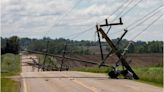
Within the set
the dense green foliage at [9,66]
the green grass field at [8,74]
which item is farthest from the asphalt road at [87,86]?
the dense green foliage at [9,66]

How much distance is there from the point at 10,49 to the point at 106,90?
147m

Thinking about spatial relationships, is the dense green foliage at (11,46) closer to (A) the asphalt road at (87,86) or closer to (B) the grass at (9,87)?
(A) the asphalt road at (87,86)

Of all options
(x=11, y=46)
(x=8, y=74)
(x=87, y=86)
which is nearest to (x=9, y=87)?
(x=87, y=86)

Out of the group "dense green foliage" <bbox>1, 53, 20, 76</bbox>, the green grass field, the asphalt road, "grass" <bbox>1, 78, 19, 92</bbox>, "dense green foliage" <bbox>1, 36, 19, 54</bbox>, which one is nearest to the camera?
the asphalt road

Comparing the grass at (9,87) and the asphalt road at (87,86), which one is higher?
the asphalt road at (87,86)

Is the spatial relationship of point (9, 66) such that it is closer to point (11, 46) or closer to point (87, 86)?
point (11, 46)

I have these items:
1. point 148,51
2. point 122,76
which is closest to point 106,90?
point 122,76

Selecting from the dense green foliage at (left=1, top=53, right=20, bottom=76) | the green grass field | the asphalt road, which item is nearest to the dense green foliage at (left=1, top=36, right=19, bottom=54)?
the dense green foliage at (left=1, top=53, right=20, bottom=76)

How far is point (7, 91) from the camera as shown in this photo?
97.3 ft

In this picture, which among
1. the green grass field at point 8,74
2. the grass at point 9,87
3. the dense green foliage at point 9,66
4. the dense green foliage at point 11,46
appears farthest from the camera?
the dense green foliage at point 11,46

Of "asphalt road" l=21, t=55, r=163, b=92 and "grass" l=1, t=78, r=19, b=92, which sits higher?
"asphalt road" l=21, t=55, r=163, b=92

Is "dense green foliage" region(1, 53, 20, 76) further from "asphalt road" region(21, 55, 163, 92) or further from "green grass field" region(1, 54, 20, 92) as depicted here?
"asphalt road" region(21, 55, 163, 92)

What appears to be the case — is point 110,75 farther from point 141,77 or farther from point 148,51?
point 148,51

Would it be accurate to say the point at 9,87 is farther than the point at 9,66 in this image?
No
